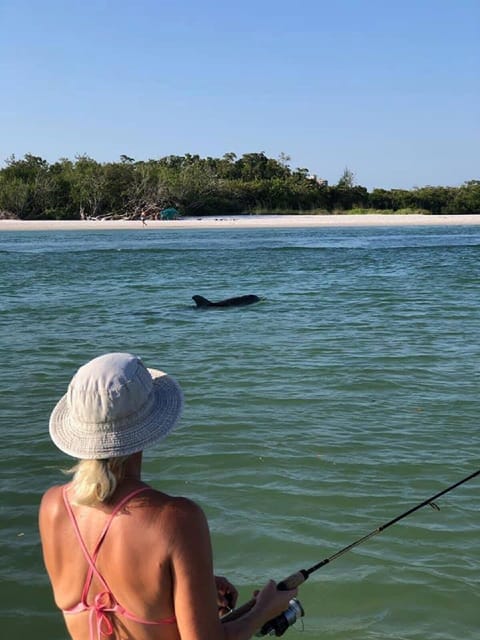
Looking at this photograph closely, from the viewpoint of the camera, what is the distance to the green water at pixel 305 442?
4.02m

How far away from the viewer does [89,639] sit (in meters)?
2.13

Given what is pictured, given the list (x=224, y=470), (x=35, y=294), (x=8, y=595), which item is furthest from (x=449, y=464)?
(x=35, y=294)

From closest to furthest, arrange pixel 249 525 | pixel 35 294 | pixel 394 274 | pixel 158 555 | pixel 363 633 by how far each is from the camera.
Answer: pixel 158 555
pixel 363 633
pixel 249 525
pixel 35 294
pixel 394 274

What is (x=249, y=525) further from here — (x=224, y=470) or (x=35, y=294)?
(x=35, y=294)

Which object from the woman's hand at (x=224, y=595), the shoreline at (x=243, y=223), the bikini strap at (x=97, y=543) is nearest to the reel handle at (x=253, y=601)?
the woman's hand at (x=224, y=595)

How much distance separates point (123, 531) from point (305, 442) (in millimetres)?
4365

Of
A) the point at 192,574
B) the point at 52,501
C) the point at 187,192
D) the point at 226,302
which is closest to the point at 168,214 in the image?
the point at 187,192

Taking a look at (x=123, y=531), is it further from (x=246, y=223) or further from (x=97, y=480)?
(x=246, y=223)

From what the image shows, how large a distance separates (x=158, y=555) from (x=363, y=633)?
2.05m

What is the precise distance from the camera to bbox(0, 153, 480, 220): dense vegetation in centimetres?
6800

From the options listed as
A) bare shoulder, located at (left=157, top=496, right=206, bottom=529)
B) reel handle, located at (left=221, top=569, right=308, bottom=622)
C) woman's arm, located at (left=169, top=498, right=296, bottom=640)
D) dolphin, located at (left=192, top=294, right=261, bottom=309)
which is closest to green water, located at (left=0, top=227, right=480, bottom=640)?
dolphin, located at (left=192, top=294, right=261, bottom=309)

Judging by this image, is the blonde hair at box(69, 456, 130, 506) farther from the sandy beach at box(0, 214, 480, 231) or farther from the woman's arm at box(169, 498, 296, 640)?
the sandy beach at box(0, 214, 480, 231)

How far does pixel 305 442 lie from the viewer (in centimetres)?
624

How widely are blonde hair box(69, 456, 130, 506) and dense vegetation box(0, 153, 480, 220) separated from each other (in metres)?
65.9
